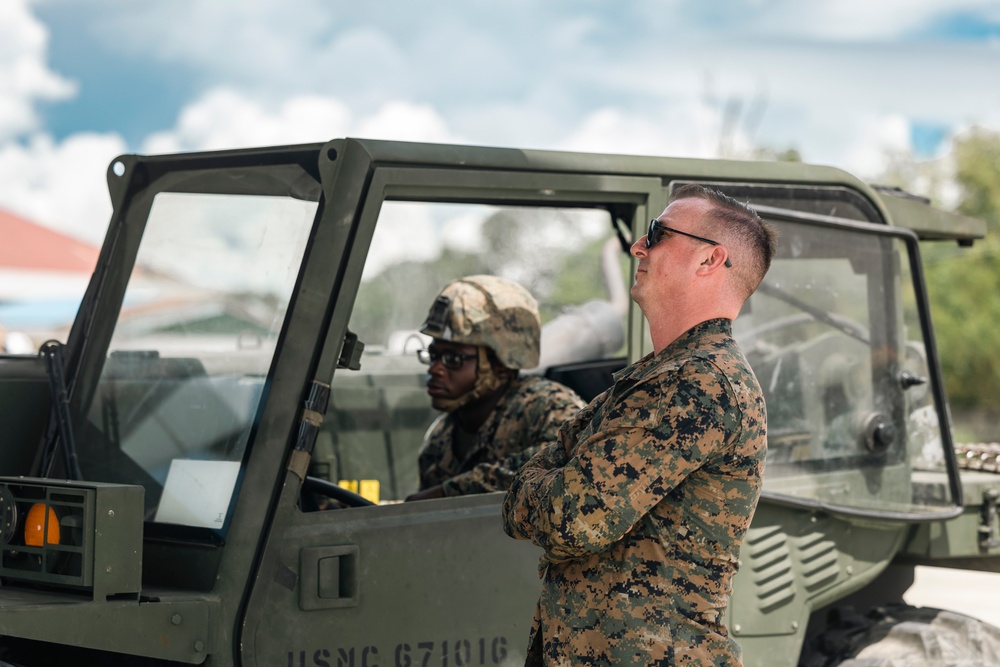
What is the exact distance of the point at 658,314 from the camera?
2.55 metres

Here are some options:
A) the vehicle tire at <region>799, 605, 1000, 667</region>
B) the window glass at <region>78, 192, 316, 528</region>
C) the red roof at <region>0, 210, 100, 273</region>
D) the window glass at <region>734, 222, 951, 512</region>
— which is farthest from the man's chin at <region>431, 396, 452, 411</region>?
the red roof at <region>0, 210, 100, 273</region>

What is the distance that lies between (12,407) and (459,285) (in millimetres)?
1460

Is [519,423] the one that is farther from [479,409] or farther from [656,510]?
[656,510]

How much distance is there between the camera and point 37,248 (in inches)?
715

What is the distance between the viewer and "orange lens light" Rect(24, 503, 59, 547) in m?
2.76

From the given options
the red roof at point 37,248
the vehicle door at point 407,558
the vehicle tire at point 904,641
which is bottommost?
the vehicle tire at point 904,641

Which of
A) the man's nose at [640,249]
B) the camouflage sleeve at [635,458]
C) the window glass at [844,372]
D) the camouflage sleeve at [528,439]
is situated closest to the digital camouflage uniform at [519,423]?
the camouflage sleeve at [528,439]

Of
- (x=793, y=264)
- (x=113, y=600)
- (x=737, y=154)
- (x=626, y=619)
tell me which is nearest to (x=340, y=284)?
(x=113, y=600)

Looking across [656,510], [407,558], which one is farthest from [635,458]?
[407,558]

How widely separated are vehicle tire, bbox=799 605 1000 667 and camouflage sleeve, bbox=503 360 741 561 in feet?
6.08

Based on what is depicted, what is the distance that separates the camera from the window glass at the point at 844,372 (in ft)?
12.4

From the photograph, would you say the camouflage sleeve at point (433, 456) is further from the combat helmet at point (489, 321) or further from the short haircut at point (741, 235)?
the short haircut at point (741, 235)

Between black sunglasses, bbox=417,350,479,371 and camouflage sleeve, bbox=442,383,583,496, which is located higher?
black sunglasses, bbox=417,350,479,371

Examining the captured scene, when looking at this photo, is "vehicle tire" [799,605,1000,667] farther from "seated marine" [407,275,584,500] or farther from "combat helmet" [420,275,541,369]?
"combat helmet" [420,275,541,369]
